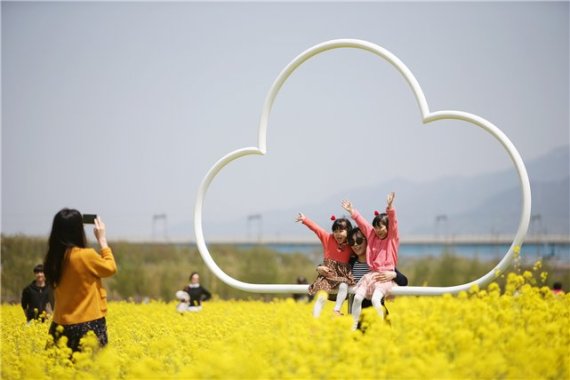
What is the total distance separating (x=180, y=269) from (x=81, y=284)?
25.8 m

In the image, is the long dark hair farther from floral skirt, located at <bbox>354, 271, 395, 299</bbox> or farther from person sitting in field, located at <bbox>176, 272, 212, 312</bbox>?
person sitting in field, located at <bbox>176, 272, 212, 312</bbox>

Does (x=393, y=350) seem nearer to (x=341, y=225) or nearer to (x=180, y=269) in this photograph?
(x=341, y=225)

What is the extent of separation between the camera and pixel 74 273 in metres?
9.31

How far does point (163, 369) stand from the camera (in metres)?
9.26

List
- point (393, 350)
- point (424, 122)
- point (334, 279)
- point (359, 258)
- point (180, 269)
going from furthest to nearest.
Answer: point (180, 269) < point (359, 258) < point (424, 122) < point (334, 279) < point (393, 350)

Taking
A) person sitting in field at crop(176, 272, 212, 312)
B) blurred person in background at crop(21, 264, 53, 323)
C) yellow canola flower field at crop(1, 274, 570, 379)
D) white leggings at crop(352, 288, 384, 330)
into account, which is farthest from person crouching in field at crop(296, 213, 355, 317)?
person sitting in field at crop(176, 272, 212, 312)

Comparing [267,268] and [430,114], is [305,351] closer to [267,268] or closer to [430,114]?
[430,114]

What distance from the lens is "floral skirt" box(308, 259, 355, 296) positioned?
36.9 feet

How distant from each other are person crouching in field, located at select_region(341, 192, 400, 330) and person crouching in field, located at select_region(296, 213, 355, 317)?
0.31m

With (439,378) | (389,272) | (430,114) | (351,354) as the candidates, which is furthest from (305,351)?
(430,114)

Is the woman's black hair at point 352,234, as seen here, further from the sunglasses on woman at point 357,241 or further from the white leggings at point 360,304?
the white leggings at point 360,304

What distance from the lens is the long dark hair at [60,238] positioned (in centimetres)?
934

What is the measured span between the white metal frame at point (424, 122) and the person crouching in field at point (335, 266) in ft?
1.11

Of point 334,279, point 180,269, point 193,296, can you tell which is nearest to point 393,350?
point 334,279
